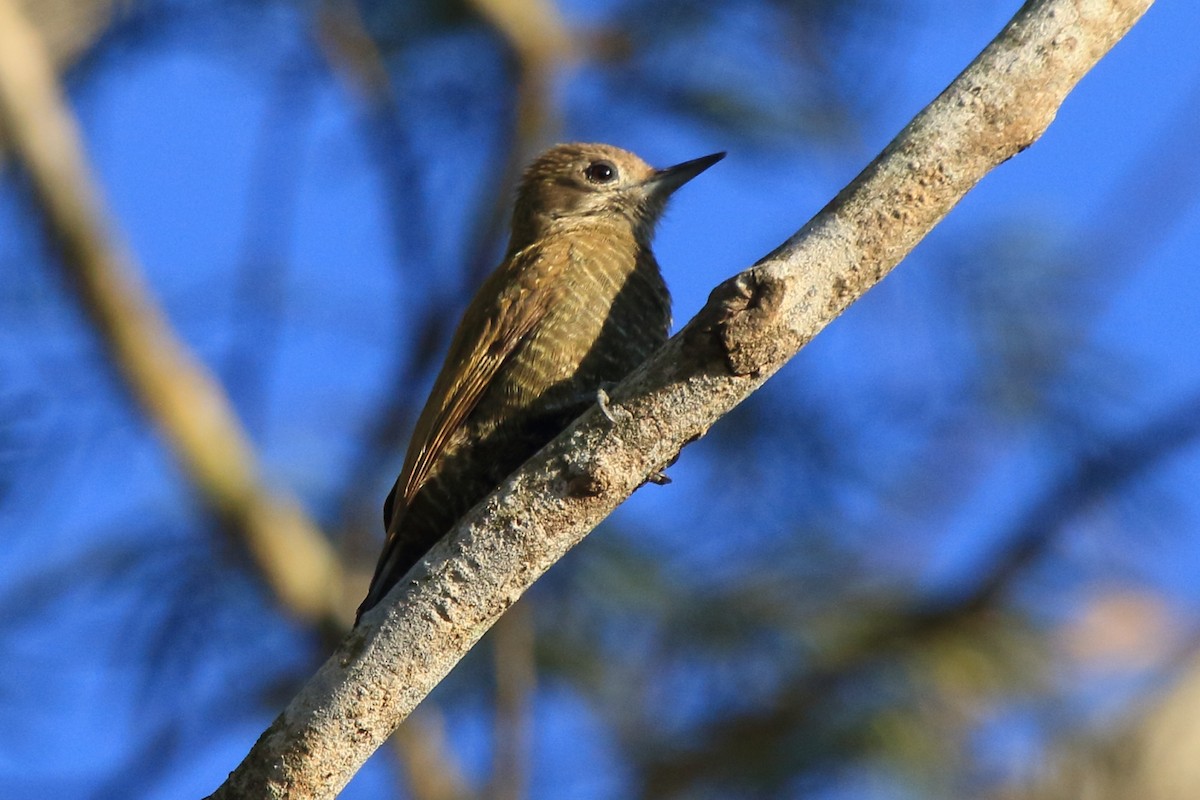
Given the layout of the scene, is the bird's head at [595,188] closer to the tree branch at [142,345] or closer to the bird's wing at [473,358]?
the bird's wing at [473,358]

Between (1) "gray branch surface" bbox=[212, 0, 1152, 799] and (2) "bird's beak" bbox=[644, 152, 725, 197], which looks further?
(2) "bird's beak" bbox=[644, 152, 725, 197]

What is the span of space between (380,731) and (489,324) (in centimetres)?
145

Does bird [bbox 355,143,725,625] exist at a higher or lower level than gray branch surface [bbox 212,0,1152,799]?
higher

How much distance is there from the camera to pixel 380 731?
2.48m

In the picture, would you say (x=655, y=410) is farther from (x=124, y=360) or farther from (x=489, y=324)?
(x=124, y=360)

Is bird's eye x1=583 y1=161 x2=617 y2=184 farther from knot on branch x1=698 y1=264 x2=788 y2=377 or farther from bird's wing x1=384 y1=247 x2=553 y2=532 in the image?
knot on branch x1=698 y1=264 x2=788 y2=377

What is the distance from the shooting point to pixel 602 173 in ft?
14.6

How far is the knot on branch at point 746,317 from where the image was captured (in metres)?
2.42

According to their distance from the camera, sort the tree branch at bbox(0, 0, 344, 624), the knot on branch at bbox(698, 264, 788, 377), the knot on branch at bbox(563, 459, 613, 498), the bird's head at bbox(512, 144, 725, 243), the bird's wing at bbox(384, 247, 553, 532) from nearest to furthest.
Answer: the knot on branch at bbox(698, 264, 788, 377) → the knot on branch at bbox(563, 459, 613, 498) → the bird's wing at bbox(384, 247, 553, 532) → the bird's head at bbox(512, 144, 725, 243) → the tree branch at bbox(0, 0, 344, 624)

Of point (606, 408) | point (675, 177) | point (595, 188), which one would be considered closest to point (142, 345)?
point (595, 188)

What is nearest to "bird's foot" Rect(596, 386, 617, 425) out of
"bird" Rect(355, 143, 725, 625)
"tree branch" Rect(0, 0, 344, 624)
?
"bird" Rect(355, 143, 725, 625)

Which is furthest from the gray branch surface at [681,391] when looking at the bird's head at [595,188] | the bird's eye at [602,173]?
the bird's eye at [602,173]

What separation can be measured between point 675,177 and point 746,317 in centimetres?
204

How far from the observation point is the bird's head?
4.38 meters
